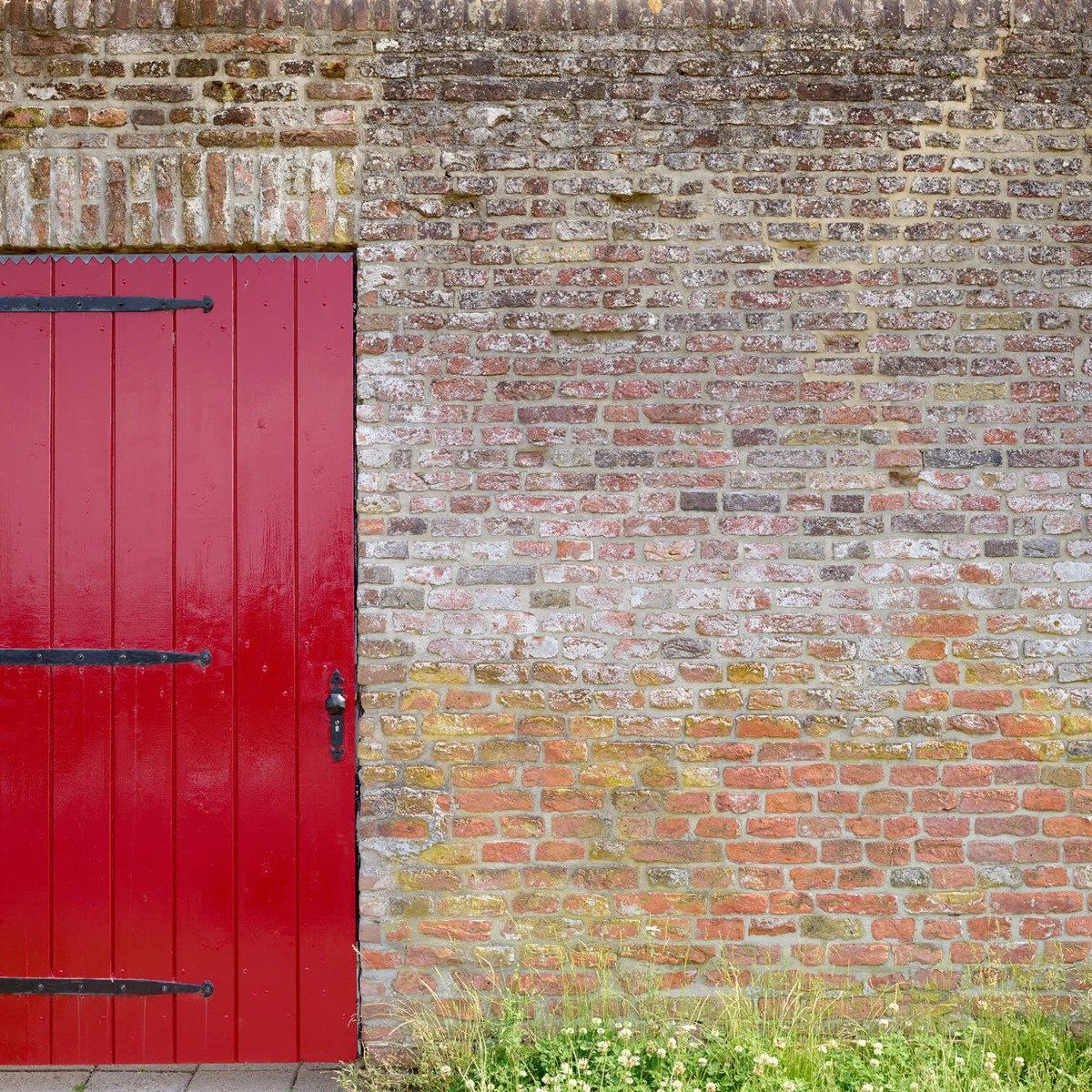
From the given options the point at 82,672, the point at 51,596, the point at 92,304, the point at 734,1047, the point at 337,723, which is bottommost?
the point at 734,1047

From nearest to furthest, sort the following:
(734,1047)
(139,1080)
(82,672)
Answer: (734,1047) < (139,1080) < (82,672)

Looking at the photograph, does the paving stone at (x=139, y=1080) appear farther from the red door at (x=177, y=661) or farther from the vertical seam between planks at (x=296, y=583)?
the vertical seam between planks at (x=296, y=583)

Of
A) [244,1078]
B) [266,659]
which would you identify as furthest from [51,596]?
[244,1078]

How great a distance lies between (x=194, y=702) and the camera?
10.5 feet

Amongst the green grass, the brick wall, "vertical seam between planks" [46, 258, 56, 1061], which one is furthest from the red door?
the green grass

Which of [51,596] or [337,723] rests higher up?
[51,596]

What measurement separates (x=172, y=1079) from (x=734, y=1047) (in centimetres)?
181

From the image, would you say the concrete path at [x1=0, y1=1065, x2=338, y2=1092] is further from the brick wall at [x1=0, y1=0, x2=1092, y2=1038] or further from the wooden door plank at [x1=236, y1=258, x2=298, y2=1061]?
the brick wall at [x1=0, y1=0, x2=1092, y2=1038]

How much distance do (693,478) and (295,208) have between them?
1.56m

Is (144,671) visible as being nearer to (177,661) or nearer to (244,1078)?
(177,661)

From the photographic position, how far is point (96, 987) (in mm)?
3162

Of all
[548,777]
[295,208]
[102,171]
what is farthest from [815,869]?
[102,171]

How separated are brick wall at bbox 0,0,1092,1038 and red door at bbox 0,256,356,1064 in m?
0.19

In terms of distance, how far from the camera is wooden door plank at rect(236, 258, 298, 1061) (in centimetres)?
318
